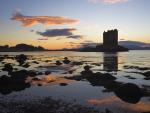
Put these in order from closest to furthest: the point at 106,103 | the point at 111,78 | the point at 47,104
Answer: the point at 47,104, the point at 106,103, the point at 111,78

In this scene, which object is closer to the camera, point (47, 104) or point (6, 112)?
point (6, 112)

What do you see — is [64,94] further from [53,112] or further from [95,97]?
[53,112]

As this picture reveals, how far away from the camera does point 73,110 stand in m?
20.4

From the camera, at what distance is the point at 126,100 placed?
83.4 ft

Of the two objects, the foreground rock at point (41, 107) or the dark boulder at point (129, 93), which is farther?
the dark boulder at point (129, 93)

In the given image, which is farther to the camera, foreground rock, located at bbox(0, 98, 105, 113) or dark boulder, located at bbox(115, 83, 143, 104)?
dark boulder, located at bbox(115, 83, 143, 104)

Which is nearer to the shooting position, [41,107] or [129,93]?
[41,107]

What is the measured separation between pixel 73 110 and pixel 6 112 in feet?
18.2

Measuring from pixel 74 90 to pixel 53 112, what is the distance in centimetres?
1164

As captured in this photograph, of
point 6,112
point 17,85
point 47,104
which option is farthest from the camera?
point 17,85

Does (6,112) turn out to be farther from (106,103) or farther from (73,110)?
(106,103)

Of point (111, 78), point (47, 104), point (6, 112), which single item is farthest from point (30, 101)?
point (111, 78)

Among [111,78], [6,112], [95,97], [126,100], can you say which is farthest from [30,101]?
[111,78]

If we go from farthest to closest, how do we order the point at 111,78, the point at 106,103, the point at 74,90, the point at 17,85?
the point at 111,78
the point at 17,85
the point at 74,90
the point at 106,103
